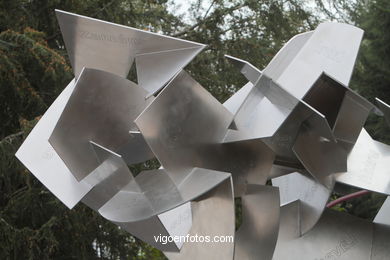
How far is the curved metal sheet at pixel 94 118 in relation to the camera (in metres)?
5.54

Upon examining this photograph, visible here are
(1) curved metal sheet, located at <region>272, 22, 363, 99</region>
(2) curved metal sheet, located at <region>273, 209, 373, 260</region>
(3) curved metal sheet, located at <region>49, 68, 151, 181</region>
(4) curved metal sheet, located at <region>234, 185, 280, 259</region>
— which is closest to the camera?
(3) curved metal sheet, located at <region>49, 68, 151, 181</region>

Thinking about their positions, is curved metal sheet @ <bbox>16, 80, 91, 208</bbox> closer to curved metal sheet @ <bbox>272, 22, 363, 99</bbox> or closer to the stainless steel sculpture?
the stainless steel sculpture

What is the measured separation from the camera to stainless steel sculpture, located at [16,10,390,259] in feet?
18.0

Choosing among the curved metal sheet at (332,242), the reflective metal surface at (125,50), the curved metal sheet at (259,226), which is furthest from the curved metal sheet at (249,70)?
the curved metal sheet at (332,242)

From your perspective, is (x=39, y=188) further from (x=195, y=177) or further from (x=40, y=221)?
(x=195, y=177)

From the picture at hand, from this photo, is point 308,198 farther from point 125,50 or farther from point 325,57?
point 125,50

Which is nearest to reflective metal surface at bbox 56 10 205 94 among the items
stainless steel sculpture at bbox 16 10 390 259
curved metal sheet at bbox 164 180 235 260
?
stainless steel sculpture at bbox 16 10 390 259

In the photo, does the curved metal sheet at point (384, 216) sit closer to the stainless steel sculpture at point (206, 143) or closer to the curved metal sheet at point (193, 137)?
the stainless steel sculpture at point (206, 143)

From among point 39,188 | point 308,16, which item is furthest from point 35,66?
point 308,16

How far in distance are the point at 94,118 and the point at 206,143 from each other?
0.86 metres

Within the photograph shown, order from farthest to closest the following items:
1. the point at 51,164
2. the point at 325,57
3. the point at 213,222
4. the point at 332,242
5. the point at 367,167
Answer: the point at 332,242
the point at 367,167
the point at 325,57
the point at 51,164
the point at 213,222

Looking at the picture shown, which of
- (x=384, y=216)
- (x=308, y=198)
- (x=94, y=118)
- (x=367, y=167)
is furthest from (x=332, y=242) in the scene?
(x=94, y=118)

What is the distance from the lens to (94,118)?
5672 mm

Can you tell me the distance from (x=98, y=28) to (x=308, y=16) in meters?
8.49
